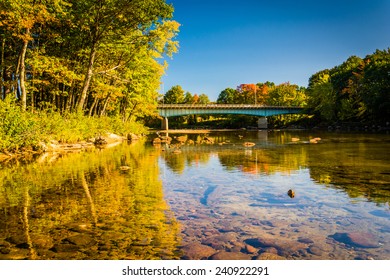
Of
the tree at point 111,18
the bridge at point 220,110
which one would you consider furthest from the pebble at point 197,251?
the bridge at point 220,110

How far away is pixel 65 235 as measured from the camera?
518cm

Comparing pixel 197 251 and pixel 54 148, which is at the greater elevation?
pixel 54 148

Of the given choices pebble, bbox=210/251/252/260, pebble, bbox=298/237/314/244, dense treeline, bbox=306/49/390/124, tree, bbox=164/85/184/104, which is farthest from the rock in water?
tree, bbox=164/85/184/104

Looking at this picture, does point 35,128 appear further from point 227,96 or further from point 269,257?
point 227,96

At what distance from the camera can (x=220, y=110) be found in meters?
86.8

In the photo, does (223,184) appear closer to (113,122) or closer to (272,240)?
(272,240)

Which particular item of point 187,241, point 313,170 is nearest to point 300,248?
point 187,241

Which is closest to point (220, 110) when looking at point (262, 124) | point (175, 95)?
point (262, 124)

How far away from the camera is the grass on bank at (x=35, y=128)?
1667 centimetres

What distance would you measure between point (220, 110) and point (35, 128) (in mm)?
70257

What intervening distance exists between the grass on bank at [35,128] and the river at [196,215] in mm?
6330

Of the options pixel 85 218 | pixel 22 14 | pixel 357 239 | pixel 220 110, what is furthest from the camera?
pixel 220 110

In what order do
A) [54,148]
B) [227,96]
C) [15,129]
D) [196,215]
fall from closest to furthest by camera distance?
[196,215], [15,129], [54,148], [227,96]

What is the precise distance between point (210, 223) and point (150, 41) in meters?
26.4
